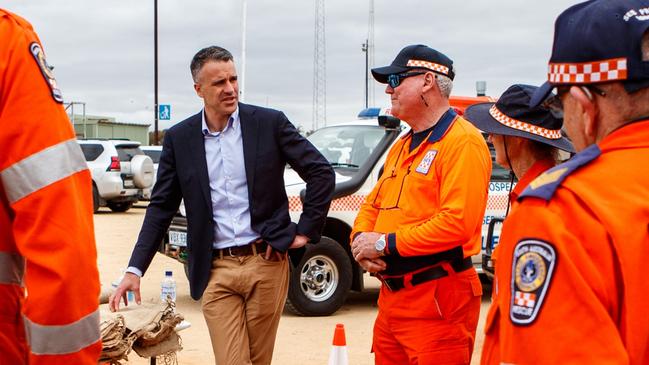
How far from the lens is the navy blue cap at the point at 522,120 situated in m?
3.60

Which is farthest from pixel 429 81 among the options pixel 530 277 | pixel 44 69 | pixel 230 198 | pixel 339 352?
pixel 530 277

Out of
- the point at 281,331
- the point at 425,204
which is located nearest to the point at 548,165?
the point at 425,204

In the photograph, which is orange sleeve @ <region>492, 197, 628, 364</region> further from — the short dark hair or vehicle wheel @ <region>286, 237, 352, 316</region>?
vehicle wheel @ <region>286, 237, 352, 316</region>

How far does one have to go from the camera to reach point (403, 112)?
4.32m

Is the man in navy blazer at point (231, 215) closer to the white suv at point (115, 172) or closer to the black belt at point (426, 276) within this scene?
the black belt at point (426, 276)

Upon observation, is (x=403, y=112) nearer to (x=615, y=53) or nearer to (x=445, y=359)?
(x=445, y=359)

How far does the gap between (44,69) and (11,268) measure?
0.51 meters

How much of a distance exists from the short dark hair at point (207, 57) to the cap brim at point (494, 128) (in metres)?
1.41

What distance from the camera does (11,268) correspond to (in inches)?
86.0

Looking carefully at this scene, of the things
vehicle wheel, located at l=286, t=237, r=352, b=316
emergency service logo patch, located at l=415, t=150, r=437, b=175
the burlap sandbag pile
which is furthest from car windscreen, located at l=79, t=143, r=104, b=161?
emergency service logo patch, located at l=415, t=150, r=437, b=175

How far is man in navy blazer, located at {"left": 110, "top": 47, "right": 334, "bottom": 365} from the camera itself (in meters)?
4.54

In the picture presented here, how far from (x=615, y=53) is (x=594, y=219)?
351mm

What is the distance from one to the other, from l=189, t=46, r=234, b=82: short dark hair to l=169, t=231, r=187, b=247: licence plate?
453cm

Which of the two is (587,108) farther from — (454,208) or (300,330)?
(300,330)
